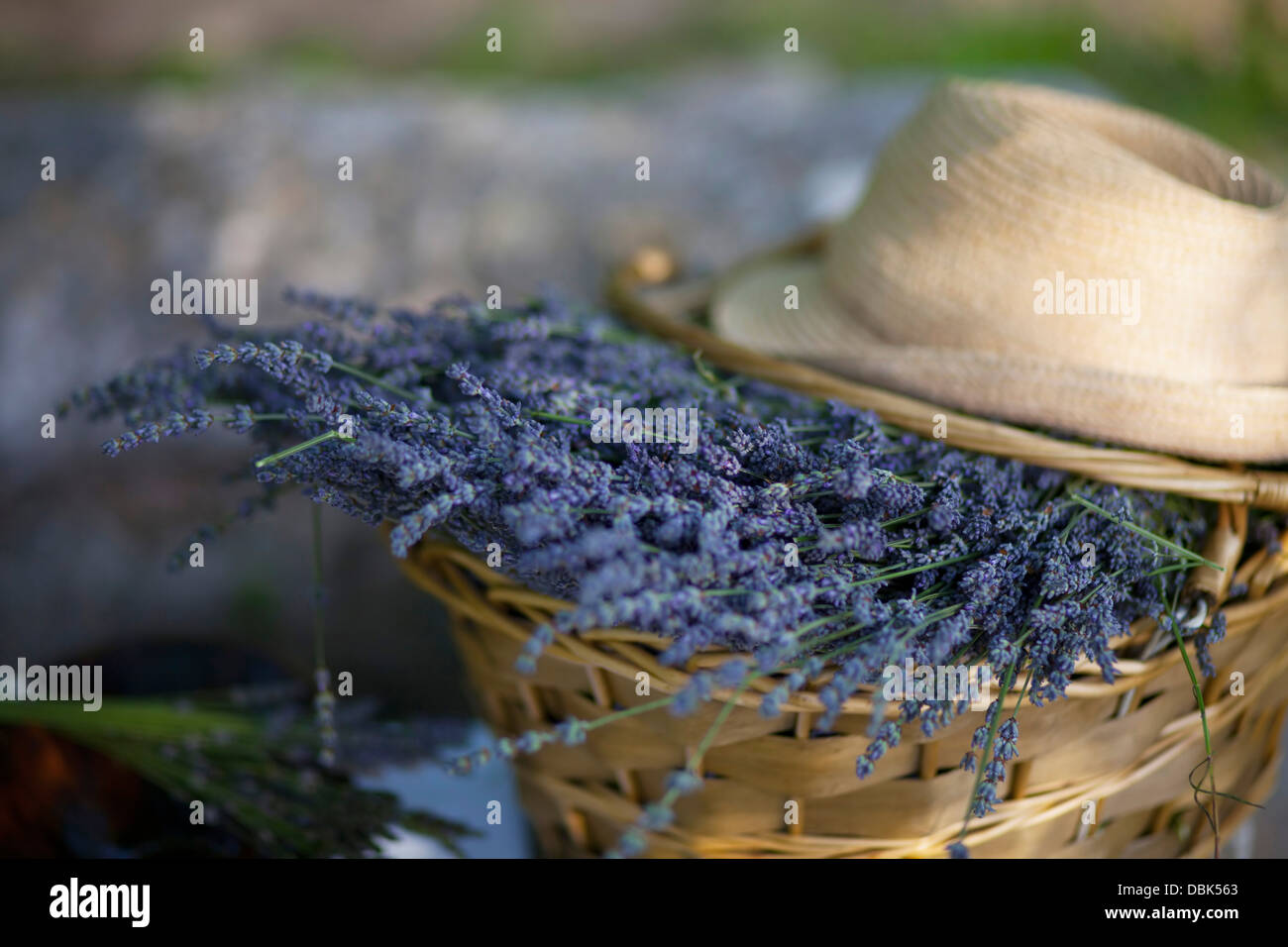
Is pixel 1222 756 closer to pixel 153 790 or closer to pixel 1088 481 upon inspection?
pixel 1088 481

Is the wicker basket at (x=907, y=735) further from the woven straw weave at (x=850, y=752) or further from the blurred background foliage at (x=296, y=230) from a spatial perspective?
the blurred background foliage at (x=296, y=230)

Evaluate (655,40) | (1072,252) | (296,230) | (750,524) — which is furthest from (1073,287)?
(655,40)

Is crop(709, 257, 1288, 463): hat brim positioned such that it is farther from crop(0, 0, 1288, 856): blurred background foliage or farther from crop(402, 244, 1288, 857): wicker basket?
crop(0, 0, 1288, 856): blurred background foliage

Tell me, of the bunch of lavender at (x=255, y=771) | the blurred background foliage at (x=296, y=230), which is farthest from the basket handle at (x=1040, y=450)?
the blurred background foliage at (x=296, y=230)

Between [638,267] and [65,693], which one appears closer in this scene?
[65,693]

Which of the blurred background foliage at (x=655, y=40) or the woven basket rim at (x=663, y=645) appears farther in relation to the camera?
the blurred background foliage at (x=655, y=40)

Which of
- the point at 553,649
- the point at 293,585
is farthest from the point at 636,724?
the point at 293,585

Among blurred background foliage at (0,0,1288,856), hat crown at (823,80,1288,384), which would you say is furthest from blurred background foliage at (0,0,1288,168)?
hat crown at (823,80,1288,384)

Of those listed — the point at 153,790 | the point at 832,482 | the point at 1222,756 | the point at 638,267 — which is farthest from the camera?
the point at 638,267
